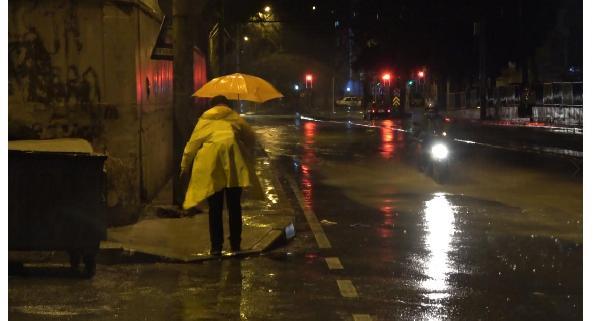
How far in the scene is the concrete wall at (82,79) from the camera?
1002cm

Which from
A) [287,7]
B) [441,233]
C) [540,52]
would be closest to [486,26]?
[287,7]

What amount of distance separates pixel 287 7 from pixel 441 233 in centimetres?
3626

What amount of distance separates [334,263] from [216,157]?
1644mm

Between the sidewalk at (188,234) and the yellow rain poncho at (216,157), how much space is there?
0.60 m

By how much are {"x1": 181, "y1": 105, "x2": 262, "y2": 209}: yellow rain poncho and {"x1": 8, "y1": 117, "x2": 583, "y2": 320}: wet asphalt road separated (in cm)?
80

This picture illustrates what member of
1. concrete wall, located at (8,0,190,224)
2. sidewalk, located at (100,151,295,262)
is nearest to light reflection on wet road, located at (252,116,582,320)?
sidewalk, located at (100,151,295,262)

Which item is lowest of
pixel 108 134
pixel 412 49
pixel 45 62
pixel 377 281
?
pixel 377 281

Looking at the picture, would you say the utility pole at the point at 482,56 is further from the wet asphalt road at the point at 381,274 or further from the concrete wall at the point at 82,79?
the concrete wall at the point at 82,79

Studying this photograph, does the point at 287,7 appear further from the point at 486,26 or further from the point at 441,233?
the point at 441,233

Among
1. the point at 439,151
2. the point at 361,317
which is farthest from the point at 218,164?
the point at 439,151

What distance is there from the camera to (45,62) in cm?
1006

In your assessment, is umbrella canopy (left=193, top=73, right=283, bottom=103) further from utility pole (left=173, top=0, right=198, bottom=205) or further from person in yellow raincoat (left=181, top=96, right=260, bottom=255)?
utility pole (left=173, top=0, right=198, bottom=205)

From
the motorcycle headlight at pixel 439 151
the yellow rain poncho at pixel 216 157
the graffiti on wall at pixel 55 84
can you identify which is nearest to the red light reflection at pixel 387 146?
the motorcycle headlight at pixel 439 151

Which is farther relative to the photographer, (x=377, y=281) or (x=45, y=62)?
(x=45, y=62)
